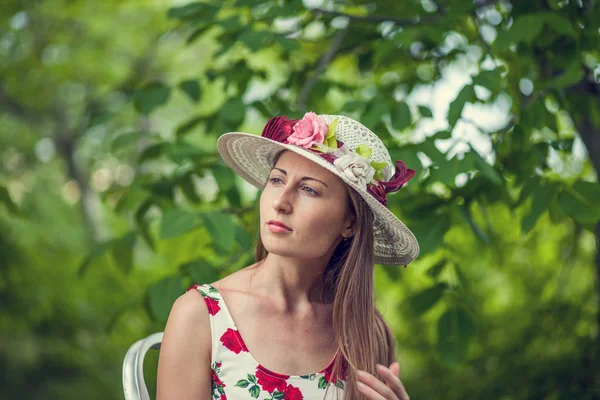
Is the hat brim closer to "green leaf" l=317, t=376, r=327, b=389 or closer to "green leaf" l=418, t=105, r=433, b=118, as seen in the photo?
"green leaf" l=317, t=376, r=327, b=389

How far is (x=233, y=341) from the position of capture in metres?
1.86

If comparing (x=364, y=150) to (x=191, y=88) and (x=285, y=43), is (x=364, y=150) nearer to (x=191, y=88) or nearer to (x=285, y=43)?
(x=285, y=43)

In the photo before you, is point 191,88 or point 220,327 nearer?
point 220,327

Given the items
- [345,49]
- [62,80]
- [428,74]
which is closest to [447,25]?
[345,49]

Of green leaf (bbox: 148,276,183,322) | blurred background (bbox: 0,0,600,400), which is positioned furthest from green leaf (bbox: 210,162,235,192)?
green leaf (bbox: 148,276,183,322)

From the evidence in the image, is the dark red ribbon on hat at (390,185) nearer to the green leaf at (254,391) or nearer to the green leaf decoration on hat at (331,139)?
the green leaf decoration on hat at (331,139)

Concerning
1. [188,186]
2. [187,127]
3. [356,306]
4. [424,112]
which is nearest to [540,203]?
[424,112]

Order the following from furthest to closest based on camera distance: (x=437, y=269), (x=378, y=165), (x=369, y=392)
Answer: (x=437, y=269) → (x=378, y=165) → (x=369, y=392)

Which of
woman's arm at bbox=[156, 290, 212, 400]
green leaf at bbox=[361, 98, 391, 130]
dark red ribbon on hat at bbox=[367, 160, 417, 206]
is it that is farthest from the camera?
green leaf at bbox=[361, 98, 391, 130]

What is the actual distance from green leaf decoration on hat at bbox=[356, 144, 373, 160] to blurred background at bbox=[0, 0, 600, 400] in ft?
1.86

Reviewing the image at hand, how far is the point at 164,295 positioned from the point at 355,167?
112 centimetres

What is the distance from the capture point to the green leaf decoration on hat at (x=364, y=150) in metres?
1.88

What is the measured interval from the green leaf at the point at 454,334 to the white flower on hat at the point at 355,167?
1.20 meters

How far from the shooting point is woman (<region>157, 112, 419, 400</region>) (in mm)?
1813
